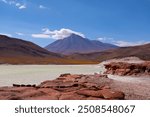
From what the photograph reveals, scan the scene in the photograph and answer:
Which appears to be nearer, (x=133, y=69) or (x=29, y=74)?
(x=133, y=69)

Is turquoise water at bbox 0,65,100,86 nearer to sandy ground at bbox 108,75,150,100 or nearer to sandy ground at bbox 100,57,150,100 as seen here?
sandy ground at bbox 100,57,150,100

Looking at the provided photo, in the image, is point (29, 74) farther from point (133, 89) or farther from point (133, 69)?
point (133, 89)

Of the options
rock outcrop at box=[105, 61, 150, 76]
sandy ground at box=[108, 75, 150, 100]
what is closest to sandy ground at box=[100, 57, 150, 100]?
sandy ground at box=[108, 75, 150, 100]

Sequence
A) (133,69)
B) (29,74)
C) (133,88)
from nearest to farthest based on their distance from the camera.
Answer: (133,88)
(133,69)
(29,74)

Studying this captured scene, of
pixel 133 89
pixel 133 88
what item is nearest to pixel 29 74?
pixel 133 88

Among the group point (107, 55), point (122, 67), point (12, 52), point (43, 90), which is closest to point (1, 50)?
point (12, 52)

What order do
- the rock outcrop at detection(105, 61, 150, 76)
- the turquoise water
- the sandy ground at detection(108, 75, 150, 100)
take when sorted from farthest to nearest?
the rock outcrop at detection(105, 61, 150, 76) < the turquoise water < the sandy ground at detection(108, 75, 150, 100)

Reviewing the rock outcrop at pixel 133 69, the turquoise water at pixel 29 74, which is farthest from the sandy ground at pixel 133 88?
the turquoise water at pixel 29 74

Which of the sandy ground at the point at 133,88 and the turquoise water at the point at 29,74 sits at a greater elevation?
the turquoise water at the point at 29,74

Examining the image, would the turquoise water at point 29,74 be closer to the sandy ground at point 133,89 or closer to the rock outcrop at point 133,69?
the rock outcrop at point 133,69

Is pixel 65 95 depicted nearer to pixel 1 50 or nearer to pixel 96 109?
pixel 96 109

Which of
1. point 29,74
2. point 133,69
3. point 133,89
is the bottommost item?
point 133,89
